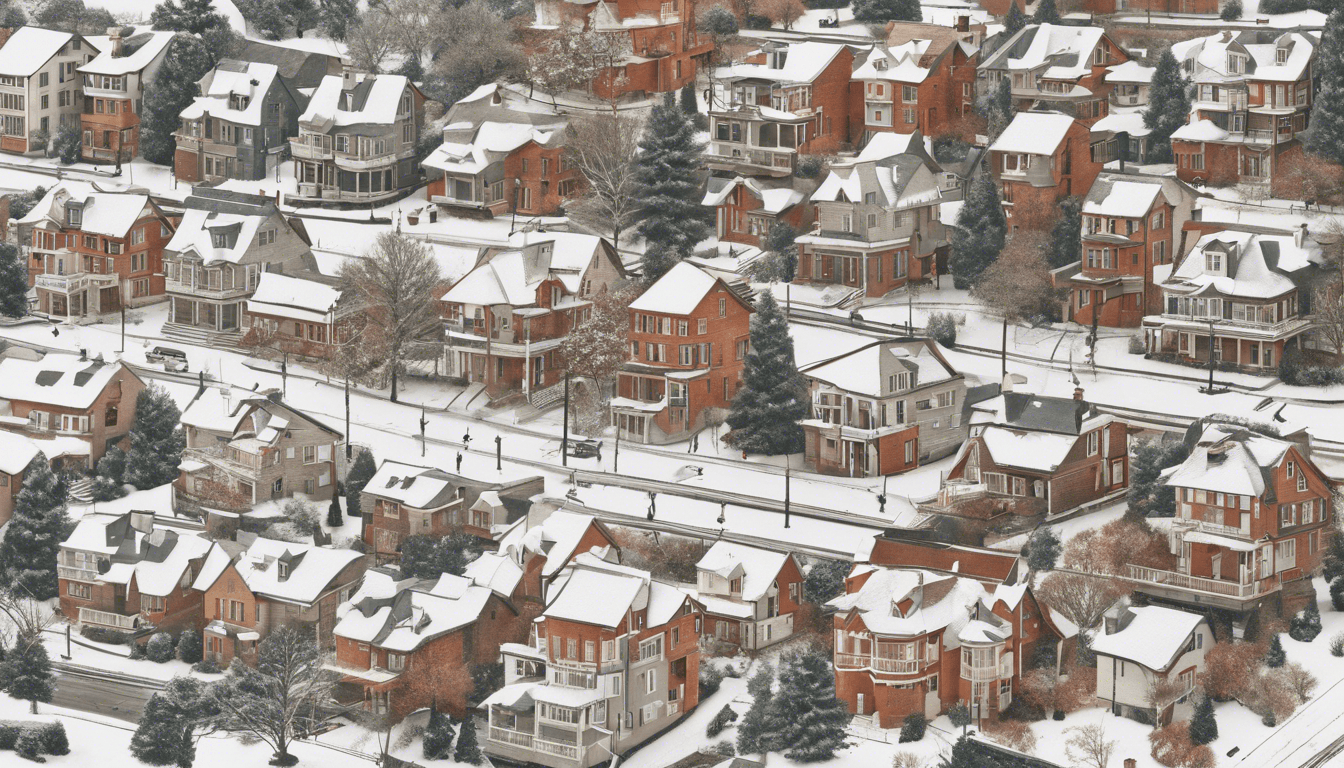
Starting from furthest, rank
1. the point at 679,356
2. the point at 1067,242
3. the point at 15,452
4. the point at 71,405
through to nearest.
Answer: the point at 1067,242, the point at 71,405, the point at 679,356, the point at 15,452

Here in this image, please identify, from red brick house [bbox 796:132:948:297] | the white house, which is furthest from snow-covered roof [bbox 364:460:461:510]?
the white house

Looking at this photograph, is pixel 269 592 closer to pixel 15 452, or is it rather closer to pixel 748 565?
pixel 15 452

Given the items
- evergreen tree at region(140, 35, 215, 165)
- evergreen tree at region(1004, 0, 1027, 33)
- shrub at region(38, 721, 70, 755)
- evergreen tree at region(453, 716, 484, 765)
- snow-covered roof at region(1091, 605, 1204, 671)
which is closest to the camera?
snow-covered roof at region(1091, 605, 1204, 671)

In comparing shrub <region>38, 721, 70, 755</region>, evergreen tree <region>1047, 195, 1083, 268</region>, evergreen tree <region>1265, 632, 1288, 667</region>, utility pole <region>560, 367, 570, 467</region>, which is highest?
evergreen tree <region>1047, 195, 1083, 268</region>

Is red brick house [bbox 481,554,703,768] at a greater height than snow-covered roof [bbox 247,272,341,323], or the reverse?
snow-covered roof [bbox 247,272,341,323]

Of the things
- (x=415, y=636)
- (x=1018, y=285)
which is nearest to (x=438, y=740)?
(x=415, y=636)

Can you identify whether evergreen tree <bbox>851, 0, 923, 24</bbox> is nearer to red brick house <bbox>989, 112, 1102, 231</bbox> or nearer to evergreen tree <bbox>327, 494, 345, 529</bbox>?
red brick house <bbox>989, 112, 1102, 231</bbox>
